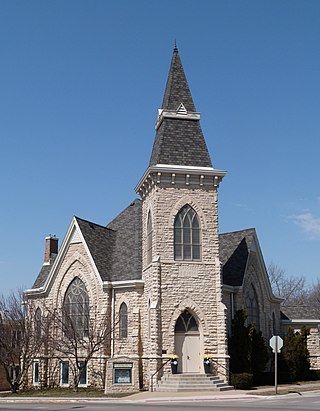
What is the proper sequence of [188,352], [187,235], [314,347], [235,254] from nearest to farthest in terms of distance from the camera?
[188,352]
[187,235]
[235,254]
[314,347]

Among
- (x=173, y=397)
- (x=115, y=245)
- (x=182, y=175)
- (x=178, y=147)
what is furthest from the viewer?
(x=115, y=245)

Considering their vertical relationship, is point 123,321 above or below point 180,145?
below

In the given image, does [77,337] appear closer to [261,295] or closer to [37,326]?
[37,326]

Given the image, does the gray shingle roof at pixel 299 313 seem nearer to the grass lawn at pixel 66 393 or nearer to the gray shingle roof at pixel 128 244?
the gray shingle roof at pixel 128 244

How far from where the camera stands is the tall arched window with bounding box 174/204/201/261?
3272 centimetres

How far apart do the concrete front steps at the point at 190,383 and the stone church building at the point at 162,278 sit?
59 cm

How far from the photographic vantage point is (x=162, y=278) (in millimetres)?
31750

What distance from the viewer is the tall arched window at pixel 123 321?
34438 millimetres

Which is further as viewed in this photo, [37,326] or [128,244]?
[128,244]

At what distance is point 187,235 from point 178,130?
21.7 ft

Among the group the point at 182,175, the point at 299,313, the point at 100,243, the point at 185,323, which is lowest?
the point at 185,323

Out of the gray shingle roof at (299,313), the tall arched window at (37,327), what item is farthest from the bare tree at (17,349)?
the gray shingle roof at (299,313)

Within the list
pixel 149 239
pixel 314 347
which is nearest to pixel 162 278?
pixel 149 239

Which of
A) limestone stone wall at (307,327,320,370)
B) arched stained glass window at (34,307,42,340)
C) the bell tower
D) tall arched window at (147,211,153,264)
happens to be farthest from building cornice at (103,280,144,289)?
limestone stone wall at (307,327,320,370)
